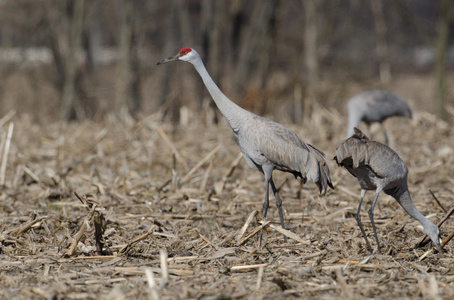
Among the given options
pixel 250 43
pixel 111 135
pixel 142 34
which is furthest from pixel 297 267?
pixel 142 34

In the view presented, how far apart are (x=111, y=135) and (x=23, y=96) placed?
7384 millimetres

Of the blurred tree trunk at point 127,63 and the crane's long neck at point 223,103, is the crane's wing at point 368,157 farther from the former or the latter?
the blurred tree trunk at point 127,63

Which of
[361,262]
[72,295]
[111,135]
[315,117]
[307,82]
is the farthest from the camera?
[307,82]

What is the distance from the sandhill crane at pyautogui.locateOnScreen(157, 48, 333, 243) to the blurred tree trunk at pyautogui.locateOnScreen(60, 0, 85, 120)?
851cm

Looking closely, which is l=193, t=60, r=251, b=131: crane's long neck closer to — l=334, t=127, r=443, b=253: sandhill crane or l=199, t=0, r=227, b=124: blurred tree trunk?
l=334, t=127, r=443, b=253: sandhill crane

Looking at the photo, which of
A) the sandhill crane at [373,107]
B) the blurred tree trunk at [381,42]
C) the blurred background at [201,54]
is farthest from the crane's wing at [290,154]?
the blurred tree trunk at [381,42]

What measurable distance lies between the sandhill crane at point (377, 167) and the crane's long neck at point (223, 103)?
0.95 metres

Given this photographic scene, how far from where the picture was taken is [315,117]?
397 inches

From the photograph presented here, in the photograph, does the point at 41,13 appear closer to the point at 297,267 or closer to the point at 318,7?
the point at 318,7

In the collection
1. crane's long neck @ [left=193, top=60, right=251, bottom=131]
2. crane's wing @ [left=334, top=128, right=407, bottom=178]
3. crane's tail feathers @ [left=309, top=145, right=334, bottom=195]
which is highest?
crane's long neck @ [left=193, top=60, right=251, bottom=131]

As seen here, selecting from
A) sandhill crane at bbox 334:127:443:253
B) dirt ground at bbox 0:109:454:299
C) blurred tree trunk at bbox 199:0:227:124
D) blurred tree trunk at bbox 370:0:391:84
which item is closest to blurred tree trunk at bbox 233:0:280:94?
blurred tree trunk at bbox 199:0:227:124

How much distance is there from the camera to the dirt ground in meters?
3.65

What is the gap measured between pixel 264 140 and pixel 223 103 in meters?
0.47

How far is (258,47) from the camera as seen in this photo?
12.1 metres
